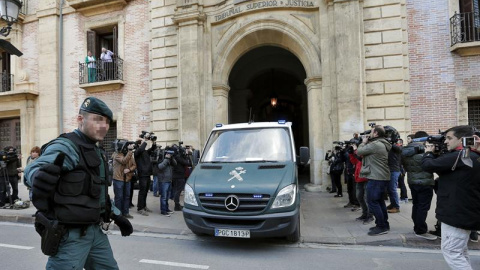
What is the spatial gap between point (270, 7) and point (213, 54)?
2.71 m

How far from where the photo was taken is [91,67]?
1379cm

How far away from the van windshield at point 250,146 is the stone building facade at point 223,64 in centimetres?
482

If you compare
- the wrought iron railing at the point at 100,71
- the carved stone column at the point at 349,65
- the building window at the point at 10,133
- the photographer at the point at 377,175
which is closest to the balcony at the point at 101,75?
the wrought iron railing at the point at 100,71

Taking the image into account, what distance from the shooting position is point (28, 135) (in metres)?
14.9

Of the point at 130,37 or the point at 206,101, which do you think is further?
the point at 130,37

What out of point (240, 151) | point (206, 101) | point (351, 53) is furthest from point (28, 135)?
point (351, 53)

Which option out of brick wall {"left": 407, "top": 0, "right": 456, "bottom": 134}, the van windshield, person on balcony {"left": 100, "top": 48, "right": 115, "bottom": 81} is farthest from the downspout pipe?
brick wall {"left": 407, "top": 0, "right": 456, "bottom": 134}

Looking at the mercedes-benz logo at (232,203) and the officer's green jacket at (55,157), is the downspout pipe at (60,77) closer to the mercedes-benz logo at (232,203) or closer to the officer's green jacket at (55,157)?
the mercedes-benz logo at (232,203)

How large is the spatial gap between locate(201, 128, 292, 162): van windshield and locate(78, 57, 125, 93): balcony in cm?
884

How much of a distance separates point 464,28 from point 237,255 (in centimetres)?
1011

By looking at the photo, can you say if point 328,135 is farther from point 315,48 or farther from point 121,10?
point 121,10

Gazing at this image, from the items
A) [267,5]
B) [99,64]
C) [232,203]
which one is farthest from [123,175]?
[99,64]

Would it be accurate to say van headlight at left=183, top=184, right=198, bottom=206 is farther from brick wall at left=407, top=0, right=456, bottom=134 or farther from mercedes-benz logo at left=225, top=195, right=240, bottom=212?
brick wall at left=407, top=0, right=456, bottom=134

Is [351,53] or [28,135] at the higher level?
[351,53]
